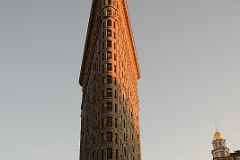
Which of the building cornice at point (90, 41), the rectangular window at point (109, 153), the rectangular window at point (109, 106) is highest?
the building cornice at point (90, 41)

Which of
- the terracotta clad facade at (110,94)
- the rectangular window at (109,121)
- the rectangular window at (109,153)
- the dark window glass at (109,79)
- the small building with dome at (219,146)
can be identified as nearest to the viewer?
the rectangular window at (109,153)

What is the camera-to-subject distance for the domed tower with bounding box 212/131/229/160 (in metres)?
183

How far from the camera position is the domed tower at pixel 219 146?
18325cm

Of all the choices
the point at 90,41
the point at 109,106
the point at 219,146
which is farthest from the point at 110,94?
the point at 219,146

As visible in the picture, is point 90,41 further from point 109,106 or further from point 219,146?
point 219,146

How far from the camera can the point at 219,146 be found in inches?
7392

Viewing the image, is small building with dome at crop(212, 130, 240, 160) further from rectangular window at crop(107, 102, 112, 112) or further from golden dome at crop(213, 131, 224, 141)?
rectangular window at crop(107, 102, 112, 112)

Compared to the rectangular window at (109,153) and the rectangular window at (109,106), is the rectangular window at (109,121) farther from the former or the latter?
the rectangular window at (109,153)

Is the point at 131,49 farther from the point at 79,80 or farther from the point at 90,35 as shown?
the point at 79,80

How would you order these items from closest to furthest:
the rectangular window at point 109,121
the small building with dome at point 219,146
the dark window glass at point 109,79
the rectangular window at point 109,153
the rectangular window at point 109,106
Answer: the rectangular window at point 109,153 → the rectangular window at point 109,121 → the rectangular window at point 109,106 → the dark window glass at point 109,79 → the small building with dome at point 219,146

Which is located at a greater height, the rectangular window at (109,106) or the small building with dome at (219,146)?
the small building with dome at (219,146)

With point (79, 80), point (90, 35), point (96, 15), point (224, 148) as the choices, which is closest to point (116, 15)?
point (96, 15)

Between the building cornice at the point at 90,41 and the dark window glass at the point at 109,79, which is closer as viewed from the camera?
the dark window glass at the point at 109,79

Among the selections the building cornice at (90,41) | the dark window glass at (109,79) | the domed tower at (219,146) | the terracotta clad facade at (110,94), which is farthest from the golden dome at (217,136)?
the dark window glass at (109,79)
